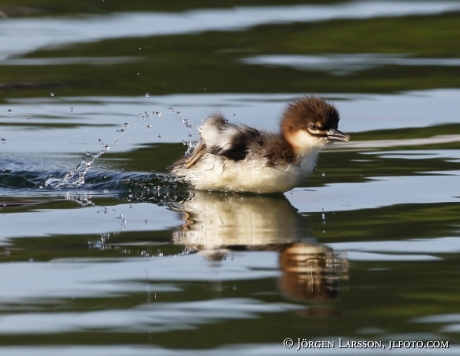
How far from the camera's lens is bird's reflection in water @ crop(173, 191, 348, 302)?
18.4ft

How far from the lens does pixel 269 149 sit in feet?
26.8

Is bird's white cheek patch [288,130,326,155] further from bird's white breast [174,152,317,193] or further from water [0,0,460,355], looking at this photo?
water [0,0,460,355]

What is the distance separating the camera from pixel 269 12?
15.2 m

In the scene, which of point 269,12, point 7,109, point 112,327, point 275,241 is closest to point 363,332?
point 112,327

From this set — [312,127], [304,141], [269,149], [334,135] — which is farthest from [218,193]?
[334,135]

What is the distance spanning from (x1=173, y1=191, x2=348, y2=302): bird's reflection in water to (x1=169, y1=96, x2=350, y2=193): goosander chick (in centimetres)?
12

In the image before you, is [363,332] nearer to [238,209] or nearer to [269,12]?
[238,209]

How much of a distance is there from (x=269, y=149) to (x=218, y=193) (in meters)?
0.53

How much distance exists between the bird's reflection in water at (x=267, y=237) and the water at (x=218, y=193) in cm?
2

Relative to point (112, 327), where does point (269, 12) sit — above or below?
above

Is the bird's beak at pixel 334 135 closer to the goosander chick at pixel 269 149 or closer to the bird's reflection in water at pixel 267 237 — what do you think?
the goosander chick at pixel 269 149

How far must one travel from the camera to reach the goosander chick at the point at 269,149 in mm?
8086

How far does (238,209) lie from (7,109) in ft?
14.6

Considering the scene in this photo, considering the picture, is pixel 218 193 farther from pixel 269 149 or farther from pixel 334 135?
pixel 334 135
